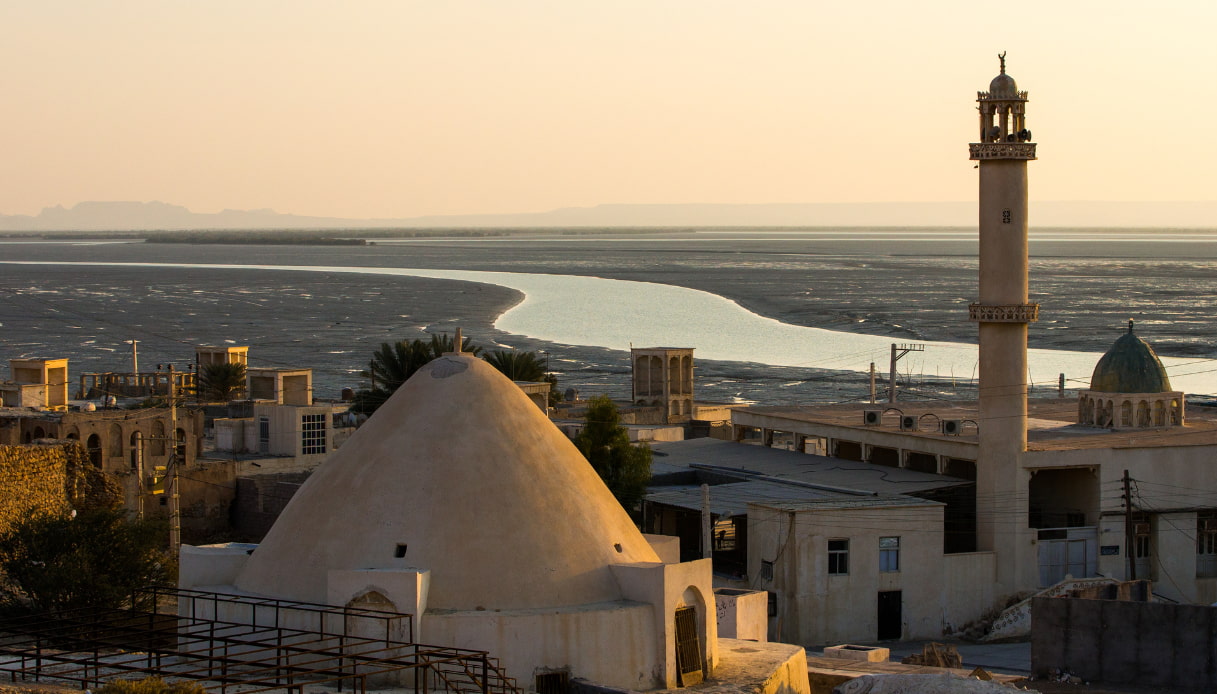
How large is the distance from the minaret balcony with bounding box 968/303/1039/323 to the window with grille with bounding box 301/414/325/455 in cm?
1632

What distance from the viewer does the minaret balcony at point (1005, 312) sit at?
32844 millimetres

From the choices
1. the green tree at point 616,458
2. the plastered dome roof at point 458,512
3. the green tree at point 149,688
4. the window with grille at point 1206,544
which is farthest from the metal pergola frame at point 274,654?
the window with grille at point 1206,544

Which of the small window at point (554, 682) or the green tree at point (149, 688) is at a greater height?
the green tree at point (149, 688)

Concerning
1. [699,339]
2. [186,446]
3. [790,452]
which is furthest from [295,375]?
[699,339]

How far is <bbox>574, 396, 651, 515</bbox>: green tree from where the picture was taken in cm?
3416

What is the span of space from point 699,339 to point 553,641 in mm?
81123

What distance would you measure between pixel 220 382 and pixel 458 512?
35.3 meters

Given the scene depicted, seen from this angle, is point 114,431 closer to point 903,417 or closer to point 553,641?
point 903,417

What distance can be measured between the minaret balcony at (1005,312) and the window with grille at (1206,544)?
5.71 m

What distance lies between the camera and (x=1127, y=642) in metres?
22.6

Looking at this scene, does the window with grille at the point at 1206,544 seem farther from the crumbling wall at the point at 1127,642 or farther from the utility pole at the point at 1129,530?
the crumbling wall at the point at 1127,642

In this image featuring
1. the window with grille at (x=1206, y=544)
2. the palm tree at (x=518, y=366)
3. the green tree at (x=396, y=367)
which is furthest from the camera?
the palm tree at (x=518, y=366)

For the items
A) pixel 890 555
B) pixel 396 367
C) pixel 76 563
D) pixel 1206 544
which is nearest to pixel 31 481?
pixel 76 563

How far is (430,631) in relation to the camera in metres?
15.7
